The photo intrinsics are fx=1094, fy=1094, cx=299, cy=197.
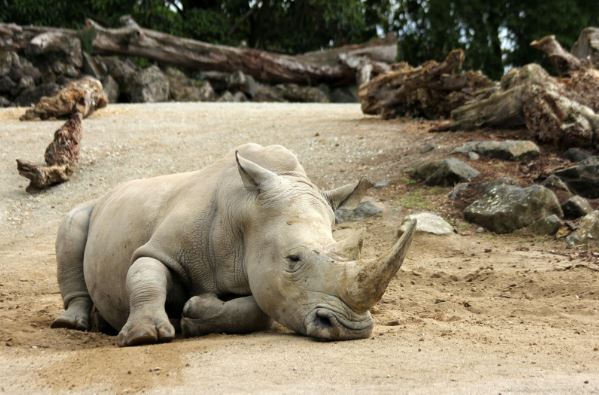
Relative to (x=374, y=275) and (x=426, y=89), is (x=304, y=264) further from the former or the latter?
(x=426, y=89)

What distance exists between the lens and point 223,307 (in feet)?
21.5

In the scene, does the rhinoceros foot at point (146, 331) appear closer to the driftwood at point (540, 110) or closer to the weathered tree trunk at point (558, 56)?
the driftwood at point (540, 110)

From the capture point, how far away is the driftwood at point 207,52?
824 inches

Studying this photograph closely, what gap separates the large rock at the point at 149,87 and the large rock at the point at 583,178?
11538 mm

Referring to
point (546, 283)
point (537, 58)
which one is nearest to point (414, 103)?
point (546, 283)

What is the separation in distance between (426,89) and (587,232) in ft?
18.0

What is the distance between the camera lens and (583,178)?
1134cm

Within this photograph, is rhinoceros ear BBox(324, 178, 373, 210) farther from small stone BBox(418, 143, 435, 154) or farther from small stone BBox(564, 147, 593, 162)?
small stone BBox(418, 143, 435, 154)

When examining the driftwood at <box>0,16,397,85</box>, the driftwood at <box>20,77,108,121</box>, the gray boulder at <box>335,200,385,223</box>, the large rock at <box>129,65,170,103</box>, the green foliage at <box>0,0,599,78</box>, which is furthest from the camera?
the green foliage at <box>0,0,599,78</box>

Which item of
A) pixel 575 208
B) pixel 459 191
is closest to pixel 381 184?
pixel 459 191

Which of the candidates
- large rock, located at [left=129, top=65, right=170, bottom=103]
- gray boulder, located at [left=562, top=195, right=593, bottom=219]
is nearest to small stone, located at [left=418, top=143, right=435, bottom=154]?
gray boulder, located at [left=562, top=195, right=593, bottom=219]

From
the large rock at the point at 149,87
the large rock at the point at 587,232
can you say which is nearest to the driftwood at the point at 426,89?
the large rock at the point at 587,232

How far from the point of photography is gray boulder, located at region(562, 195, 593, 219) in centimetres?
1058

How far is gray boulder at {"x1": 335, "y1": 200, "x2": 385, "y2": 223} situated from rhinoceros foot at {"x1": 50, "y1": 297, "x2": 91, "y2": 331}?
11.6ft
